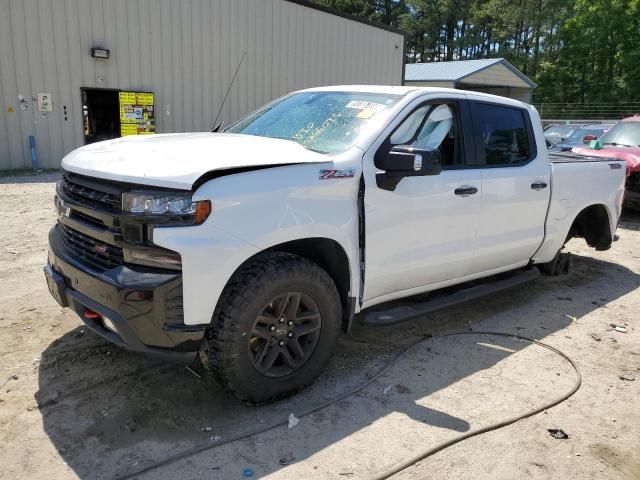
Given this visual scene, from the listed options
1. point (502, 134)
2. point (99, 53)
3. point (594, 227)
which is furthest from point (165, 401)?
point (99, 53)

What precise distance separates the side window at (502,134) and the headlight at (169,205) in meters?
2.56

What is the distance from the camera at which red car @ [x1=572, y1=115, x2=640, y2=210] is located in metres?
9.42

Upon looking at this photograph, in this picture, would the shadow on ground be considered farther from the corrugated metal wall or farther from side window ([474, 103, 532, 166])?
the corrugated metal wall

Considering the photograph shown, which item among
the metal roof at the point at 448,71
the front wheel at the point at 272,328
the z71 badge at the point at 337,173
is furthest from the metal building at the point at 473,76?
the front wheel at the point at 272,328

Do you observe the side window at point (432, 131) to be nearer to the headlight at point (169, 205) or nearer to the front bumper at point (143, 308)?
the headlight at point (169, 205)

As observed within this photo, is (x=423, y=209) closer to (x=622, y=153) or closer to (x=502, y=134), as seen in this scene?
(x=502, y=134)

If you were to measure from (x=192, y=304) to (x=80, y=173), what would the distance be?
1088 millimetres

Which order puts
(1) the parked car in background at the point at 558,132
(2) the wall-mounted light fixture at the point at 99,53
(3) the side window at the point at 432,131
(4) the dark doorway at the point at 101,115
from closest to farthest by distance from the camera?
(3) the side window at the point at 432,131 → (2) the wall-mounted light fixture at the point at 99,53 → (4) the dark doorway at the point at 101,115 → (1) the parked car in background at the point at 558,132

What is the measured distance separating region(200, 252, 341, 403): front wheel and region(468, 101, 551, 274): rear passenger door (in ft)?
5.45

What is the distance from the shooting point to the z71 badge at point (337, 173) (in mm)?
3256

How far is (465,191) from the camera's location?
4129 mm

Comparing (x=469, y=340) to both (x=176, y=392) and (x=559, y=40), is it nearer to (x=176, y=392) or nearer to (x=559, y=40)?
(x=176, y=392)

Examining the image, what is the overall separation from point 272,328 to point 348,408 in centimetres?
70

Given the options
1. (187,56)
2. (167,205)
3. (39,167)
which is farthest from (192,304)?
(187,56)
